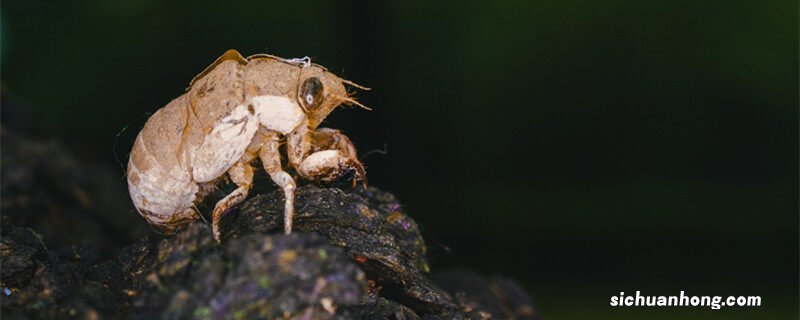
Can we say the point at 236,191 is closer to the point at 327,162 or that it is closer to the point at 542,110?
the point at 327,162

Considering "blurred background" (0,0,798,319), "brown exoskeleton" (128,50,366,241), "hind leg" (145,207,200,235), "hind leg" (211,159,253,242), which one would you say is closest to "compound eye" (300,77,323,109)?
"brown exoskeleton" (128,50,366,241)

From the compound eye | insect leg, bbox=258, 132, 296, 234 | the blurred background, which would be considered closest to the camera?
insect leg, bbox=258, 132, 296, 234

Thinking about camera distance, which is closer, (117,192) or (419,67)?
(117,192)

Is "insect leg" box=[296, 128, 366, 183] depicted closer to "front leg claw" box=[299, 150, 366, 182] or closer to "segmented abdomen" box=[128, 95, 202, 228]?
"front leg claw" box=[299, 150, 366, 182]

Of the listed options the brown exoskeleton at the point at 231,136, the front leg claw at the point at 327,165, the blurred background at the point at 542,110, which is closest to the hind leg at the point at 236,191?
the brown exoskeleton at the point at 231,136

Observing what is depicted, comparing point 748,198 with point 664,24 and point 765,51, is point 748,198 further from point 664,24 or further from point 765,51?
point 664,24

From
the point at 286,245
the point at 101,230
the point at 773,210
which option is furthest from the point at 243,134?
the point at 773,210
